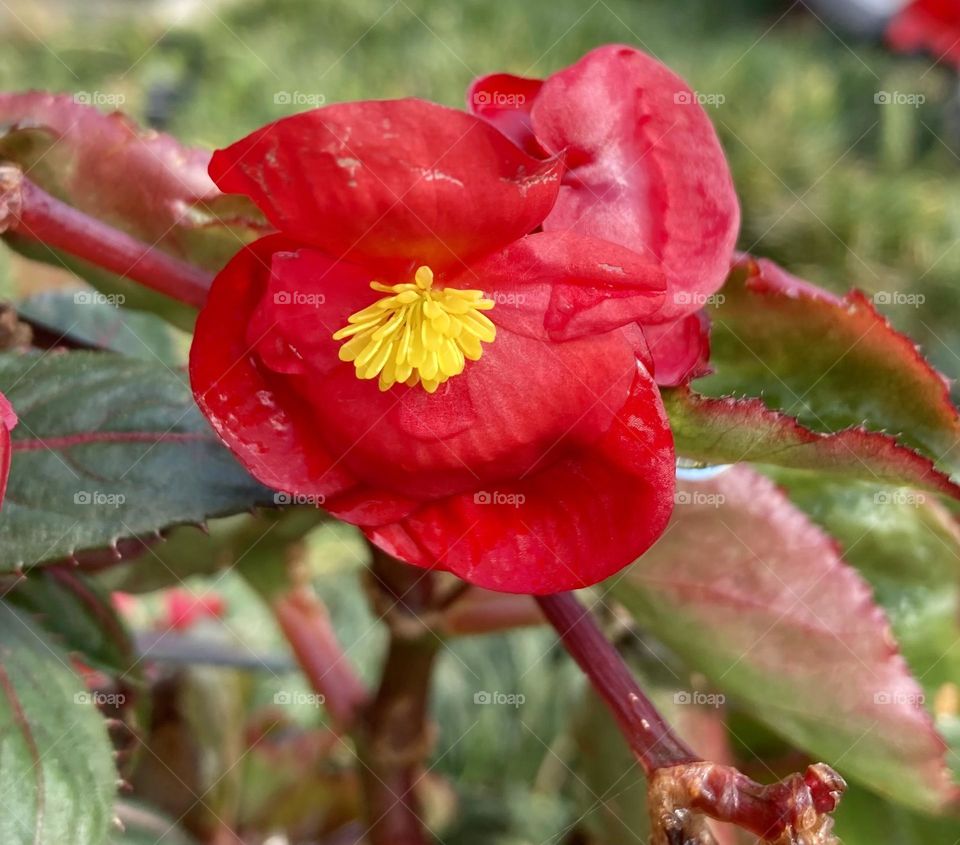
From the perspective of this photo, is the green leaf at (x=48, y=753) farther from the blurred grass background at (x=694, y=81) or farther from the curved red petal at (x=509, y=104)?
the blurred grass background at (x=694, y=81)

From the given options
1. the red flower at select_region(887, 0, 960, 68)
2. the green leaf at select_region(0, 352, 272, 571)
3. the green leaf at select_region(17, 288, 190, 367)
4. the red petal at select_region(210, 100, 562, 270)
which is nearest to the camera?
the red petal at select_region(210, 100, 562, 270)

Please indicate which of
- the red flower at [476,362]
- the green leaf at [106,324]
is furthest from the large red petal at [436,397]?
the green leaf at [106,324]

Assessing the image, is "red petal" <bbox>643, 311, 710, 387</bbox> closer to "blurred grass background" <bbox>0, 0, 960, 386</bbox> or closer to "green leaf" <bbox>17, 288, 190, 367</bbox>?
"green leaf" <bbox>17, 288, 190, 367</bbox>

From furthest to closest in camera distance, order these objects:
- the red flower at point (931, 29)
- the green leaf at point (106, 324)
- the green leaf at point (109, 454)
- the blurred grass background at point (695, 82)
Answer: the red flower at point (931, 29) < the blurred grass background at point (695, 82) < the green leaf at point (106, 324) < the green leaf at point (109, 454)

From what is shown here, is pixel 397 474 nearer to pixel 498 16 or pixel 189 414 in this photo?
pixel 189 414

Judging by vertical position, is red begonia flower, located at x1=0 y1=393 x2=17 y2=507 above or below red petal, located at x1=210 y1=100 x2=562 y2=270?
below

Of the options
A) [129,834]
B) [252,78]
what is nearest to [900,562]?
[129,834]

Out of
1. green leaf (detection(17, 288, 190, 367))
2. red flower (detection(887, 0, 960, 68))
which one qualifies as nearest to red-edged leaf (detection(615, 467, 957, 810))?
green leaf (detection(17, 288, 190, 367))
